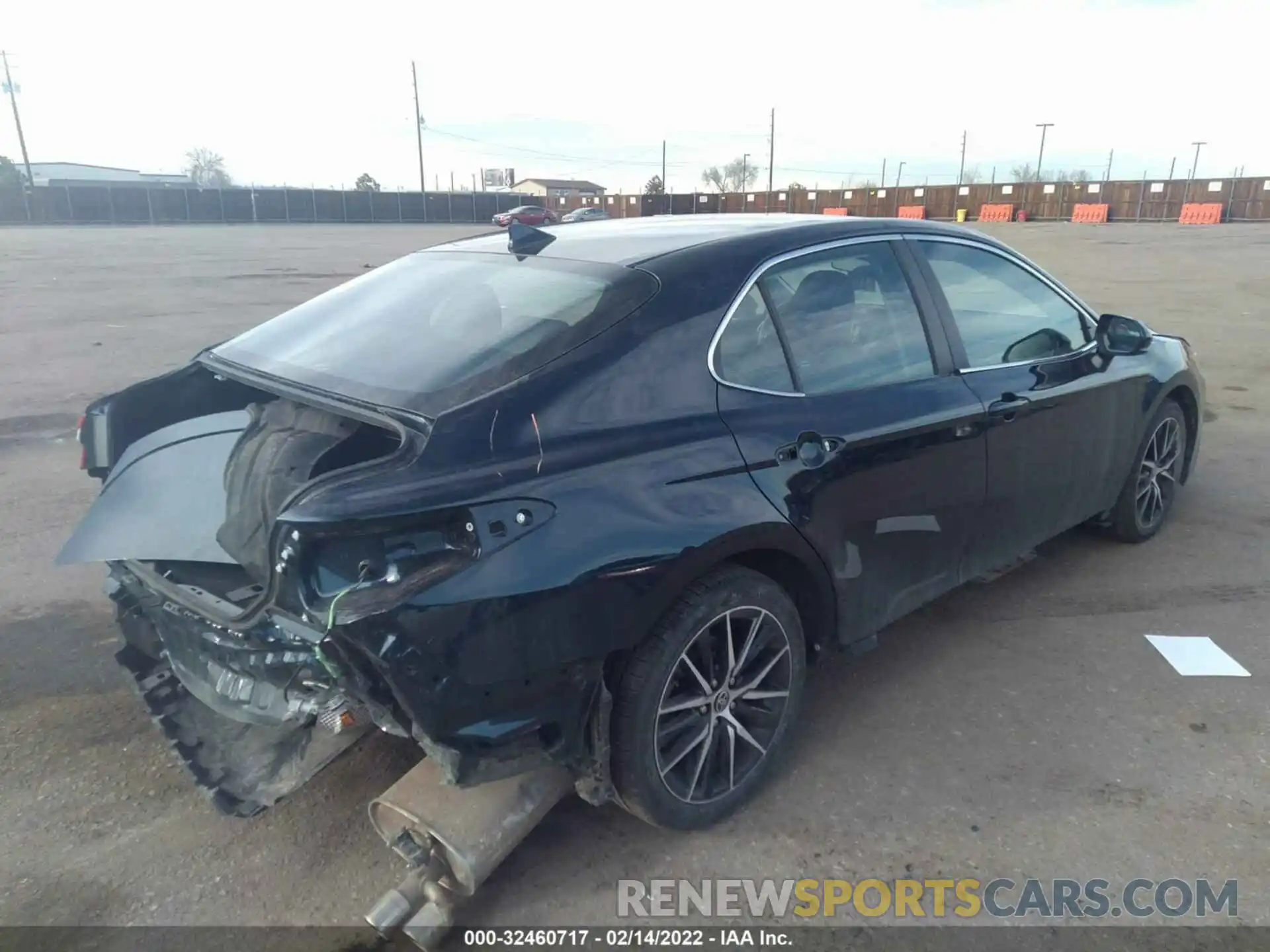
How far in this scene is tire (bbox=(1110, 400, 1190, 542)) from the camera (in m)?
4.46

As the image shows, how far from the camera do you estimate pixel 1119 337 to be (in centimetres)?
409

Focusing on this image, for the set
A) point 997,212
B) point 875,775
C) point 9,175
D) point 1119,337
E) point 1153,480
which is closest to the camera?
point 875,775

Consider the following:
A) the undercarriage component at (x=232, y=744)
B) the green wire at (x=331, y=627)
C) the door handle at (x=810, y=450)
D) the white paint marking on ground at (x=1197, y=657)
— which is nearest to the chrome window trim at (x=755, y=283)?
the door handle at (x=810, y=450)

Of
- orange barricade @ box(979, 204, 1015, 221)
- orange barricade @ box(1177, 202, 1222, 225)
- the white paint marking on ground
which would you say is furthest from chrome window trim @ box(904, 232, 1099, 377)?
orange barricade @ box(979, 204, 1015, 221)

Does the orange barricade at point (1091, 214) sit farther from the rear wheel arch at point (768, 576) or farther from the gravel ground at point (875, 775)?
the rear wheel arch at point (768, 576)

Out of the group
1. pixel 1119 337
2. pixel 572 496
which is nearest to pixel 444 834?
pixel 572 496

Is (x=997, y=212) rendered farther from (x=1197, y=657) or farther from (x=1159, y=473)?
(x=1197, y=657)

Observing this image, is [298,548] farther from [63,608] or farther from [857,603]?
[63,608]

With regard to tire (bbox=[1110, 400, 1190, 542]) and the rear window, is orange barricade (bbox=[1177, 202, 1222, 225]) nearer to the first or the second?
tire (bbox=[1110, 400, 1190, 542])

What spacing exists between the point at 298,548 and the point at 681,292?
1.30m

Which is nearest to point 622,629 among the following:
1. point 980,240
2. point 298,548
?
point 298,548

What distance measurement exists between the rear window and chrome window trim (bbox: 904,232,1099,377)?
4.61ft

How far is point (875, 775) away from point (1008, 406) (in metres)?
1.48

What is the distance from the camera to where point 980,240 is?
3764 millimetres
